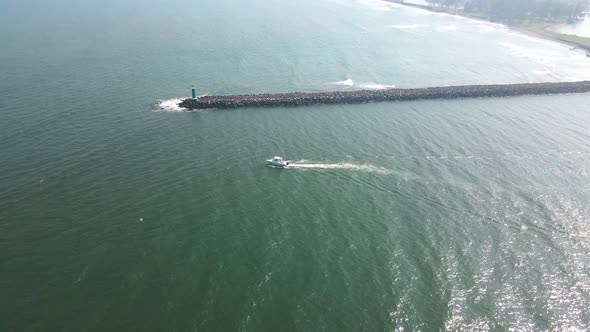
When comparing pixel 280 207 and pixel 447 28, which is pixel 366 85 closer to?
pixel 280 207

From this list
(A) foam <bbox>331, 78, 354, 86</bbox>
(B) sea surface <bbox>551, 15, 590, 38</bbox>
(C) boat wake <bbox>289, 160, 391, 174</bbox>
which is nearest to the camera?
(C) boat wake <bbox>289, 160, 391, 174</bbox>

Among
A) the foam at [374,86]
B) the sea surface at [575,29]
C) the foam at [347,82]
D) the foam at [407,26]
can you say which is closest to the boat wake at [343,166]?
the foam at [374,86]

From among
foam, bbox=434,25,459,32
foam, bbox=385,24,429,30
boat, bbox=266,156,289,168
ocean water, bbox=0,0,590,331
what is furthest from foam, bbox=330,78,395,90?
foam, bbox=434,25,459,32

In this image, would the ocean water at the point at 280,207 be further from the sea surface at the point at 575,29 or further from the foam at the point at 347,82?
the sea surface at the point at 575,29

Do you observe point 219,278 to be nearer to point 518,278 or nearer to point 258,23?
point 518,278

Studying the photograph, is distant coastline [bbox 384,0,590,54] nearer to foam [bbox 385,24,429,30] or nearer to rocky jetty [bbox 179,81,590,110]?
foam [bbox 385,24,429,30]
